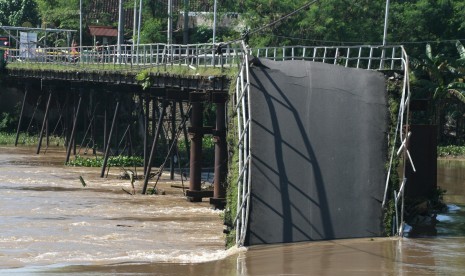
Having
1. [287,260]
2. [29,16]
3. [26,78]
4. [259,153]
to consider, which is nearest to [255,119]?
[259,153]

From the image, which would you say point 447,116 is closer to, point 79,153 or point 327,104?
point 79,153

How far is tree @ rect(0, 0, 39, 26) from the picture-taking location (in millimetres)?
83938

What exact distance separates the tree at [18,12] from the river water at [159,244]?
48893mm

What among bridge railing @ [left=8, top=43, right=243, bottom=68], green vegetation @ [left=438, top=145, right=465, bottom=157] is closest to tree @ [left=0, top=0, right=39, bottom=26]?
bridge railing @ [left=8, top=43, right=243, bottom=68]

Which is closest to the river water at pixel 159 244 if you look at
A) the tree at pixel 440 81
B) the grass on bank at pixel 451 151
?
the grass on bank at pixel 451 151

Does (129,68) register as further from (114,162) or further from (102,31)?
(102,31)

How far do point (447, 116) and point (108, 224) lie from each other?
31.4 meters

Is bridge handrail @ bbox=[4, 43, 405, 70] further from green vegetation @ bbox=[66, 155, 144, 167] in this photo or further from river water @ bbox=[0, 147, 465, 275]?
river water @ bbox=[0, 147, 465, 275]

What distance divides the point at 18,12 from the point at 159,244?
62891mm

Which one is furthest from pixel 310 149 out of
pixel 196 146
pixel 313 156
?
pixel 196 146

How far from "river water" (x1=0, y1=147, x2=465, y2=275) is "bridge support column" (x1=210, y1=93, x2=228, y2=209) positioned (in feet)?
1.33

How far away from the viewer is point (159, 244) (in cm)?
2417

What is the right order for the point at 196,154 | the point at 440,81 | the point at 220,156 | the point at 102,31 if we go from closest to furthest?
1. the point at 220,156
2. the point at 196,154
3. the point at 440,81
4. the point at 102,31

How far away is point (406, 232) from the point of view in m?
23.9
